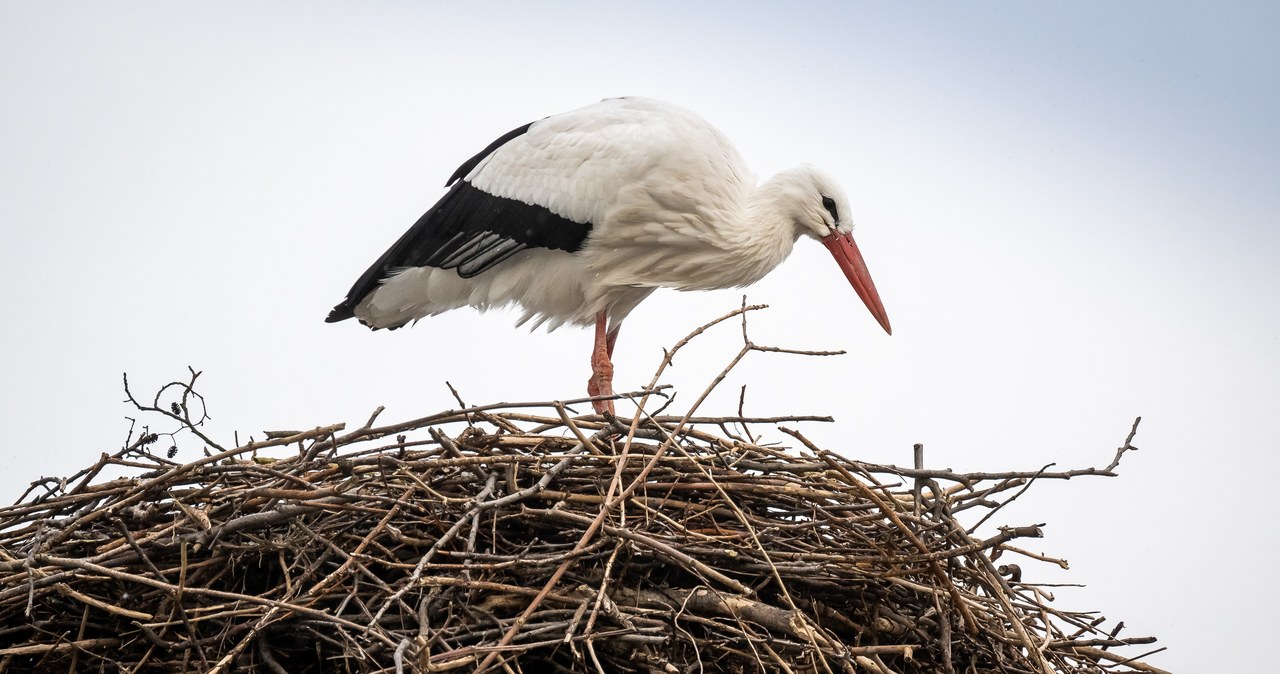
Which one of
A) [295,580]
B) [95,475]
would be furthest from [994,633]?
[95,475]

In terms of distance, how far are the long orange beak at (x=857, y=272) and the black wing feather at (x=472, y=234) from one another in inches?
34.1

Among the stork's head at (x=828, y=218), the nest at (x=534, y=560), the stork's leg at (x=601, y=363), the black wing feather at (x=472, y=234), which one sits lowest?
the nest at (x=534, y=560)

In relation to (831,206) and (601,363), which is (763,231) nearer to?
(831,206)

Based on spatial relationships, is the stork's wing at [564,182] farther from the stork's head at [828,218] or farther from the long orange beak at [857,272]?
the long orange beak at [857,272]

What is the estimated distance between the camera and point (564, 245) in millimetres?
4352

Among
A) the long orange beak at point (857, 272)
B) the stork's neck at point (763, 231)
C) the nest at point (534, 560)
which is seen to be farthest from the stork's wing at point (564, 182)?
the nest at point (534, 560)

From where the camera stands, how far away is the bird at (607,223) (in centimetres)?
426

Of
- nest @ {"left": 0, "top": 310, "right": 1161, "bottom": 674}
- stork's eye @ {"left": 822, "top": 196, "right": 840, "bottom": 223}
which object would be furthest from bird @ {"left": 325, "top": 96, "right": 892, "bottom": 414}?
nest @ {"left": 0, "top": 310, "right": 1161, "bottom": 674}

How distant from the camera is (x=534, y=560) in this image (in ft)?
8.61

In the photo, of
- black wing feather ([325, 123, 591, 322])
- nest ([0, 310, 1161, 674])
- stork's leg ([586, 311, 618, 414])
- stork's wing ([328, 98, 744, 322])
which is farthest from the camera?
stork's leg ([586, 311, 618, 414])

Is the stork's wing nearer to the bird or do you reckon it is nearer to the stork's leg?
the bird

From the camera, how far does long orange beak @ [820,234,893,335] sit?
14.6 feet

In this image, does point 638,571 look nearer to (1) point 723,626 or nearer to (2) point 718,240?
(1) point 723,626

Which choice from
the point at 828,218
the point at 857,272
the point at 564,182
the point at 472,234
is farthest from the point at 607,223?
the point at 857,272
